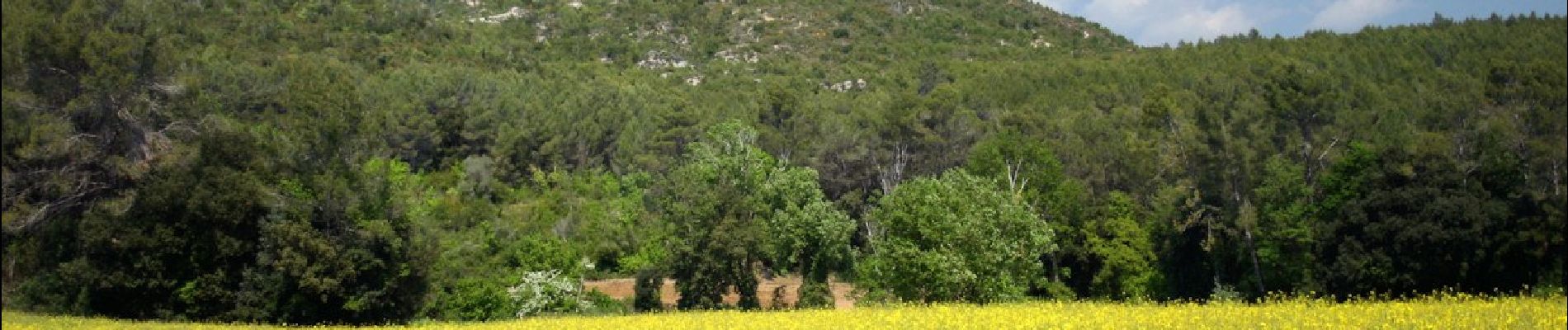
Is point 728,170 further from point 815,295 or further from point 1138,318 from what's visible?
point 1138,318

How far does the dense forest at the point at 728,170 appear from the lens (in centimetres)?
2403

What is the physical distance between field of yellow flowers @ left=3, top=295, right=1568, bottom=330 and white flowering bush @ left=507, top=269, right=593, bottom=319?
17.8m

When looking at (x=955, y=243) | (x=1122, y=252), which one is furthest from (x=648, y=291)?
(x=1122, y=252)

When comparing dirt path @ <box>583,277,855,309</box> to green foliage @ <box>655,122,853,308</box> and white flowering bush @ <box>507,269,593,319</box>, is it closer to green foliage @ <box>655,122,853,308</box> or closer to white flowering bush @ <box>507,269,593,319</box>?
green foliage @ <box>655,122,853,308</box>

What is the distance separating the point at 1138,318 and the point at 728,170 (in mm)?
32558

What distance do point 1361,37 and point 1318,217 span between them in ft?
66.1

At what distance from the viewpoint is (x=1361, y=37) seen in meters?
59.1

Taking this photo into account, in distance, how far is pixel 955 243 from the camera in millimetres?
41469

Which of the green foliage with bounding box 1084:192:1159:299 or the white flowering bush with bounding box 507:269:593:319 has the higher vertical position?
the green foliage with bounding box 1084:192:1159:299

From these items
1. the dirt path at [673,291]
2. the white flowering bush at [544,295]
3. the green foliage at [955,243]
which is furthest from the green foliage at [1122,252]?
the white flowering bush at [544,295]

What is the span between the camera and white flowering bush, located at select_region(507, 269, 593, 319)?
47125 millimetres

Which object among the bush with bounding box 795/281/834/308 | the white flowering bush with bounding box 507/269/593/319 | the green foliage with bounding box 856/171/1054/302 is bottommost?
the white flowering bush with bounding box 507/269/593/319

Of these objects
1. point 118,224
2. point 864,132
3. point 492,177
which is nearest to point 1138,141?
point 864,132

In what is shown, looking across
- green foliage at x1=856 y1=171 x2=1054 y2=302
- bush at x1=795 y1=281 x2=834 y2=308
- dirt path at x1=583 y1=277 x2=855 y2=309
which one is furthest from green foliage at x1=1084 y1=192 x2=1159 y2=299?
bush at x1=795 y1=281 x2=834 y2=308
